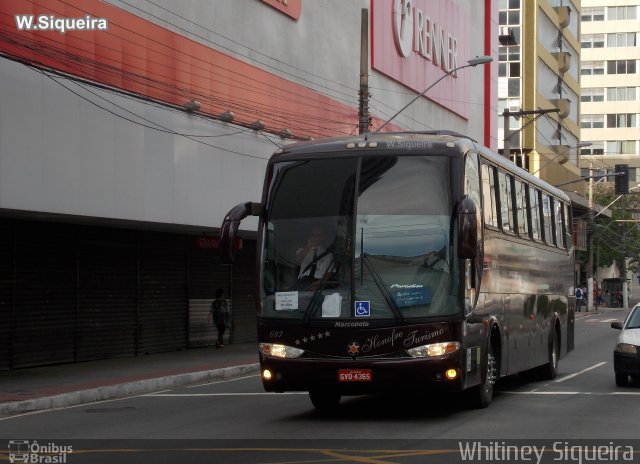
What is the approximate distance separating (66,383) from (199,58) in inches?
414

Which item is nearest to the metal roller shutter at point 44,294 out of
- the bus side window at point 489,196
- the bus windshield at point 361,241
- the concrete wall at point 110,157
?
the concrete wall at point 110,157

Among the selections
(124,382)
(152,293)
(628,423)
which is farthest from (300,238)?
(152,293)

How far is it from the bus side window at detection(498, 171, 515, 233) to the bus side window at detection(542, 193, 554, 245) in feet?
10.5

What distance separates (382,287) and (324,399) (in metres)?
2.53

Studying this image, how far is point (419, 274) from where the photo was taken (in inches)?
549

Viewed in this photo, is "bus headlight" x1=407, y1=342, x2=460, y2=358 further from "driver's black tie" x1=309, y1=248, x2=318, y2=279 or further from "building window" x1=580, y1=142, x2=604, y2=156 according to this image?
"building window" x1=580, y1=142, x2=604, y2=156

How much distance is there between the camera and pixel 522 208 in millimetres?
18828

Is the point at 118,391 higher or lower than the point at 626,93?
lower

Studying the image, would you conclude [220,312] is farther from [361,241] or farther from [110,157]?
[361,241]

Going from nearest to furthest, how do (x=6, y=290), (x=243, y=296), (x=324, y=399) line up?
(x=324, y=399)
(x=6, y=290)
(x=243, y=296)

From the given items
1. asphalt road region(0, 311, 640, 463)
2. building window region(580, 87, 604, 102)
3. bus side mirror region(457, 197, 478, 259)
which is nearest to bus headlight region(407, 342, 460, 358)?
asphalt road region(0, 311, 640, 463)

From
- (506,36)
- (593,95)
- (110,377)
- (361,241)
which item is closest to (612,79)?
(593,95)

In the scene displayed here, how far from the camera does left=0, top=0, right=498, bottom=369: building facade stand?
71.8 feet

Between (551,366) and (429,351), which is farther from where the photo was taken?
(551,366)
